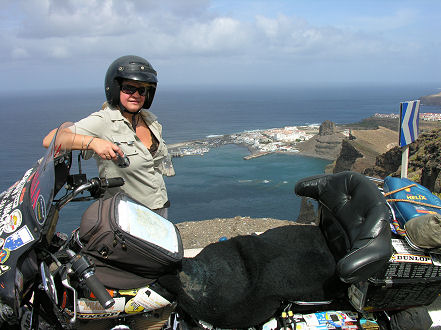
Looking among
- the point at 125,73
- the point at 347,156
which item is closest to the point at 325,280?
the point at 125,73

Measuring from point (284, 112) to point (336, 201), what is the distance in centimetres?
15610

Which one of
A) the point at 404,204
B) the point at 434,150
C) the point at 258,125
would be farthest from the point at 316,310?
the point at 258,125

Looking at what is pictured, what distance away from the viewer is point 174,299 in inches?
85.7

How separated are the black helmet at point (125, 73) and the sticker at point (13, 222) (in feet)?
4.86

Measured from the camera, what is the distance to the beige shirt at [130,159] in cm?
294

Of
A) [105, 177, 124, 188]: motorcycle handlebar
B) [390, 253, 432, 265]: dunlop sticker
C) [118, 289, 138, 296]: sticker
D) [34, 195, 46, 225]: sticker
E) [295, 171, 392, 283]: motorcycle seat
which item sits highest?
[34, 195, 46, 225]: sticker

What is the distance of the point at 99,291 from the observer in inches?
66.1

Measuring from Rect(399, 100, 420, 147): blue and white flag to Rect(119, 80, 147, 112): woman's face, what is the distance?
280 cm

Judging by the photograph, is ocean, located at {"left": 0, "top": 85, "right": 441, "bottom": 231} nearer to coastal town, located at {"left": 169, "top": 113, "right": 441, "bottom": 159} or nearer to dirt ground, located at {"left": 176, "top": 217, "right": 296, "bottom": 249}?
coastal town, located at {"left": 169, "top": 113, "right": 441, "bottom": 159}

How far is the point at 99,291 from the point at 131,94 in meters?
1.85

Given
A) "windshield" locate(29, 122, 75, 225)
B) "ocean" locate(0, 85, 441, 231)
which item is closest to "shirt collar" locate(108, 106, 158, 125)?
"windshield" locate(29, 122, 75, 225)

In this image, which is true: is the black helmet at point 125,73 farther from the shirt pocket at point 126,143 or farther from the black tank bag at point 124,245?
the black tank bag at point 124,245

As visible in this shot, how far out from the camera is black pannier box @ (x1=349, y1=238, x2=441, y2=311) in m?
2.35

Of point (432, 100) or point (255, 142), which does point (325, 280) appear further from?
point (432, 100)
